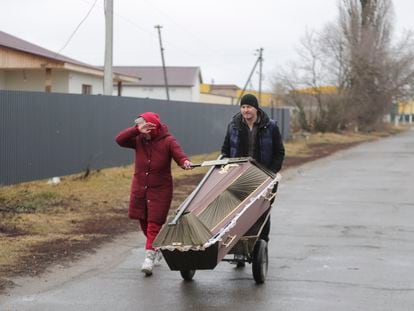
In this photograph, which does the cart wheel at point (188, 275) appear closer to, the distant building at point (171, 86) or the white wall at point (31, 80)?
the white wall at point (31, 80)

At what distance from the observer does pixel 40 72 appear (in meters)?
26.1

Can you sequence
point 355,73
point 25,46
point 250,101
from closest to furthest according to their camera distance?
point 250,101 < point 25,46 < point 355,73

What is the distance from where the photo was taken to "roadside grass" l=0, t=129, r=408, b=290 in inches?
320

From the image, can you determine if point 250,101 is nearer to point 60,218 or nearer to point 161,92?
point 60,218

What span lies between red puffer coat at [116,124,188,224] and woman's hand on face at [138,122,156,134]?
0.53ft

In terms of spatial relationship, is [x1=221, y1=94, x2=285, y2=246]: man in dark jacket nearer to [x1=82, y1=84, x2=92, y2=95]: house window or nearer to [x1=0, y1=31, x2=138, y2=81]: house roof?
[x1=0, y1=31, x2=138, y2=81]: house roof

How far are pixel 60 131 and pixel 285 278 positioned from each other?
9466 mm

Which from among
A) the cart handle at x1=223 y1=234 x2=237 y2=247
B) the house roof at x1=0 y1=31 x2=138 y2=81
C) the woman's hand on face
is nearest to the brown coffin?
the cart handle at x1=223 y1=234 x2=237 y2=247

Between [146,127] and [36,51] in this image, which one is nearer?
[146,127]

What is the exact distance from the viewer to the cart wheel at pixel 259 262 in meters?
6.81

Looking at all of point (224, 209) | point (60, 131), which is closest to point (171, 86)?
point (60, 131)

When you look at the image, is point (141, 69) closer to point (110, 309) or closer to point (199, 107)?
point (199, 107)

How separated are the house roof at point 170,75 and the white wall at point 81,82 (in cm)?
3777

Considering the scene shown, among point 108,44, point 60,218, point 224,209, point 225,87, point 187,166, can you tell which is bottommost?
point 60,218
